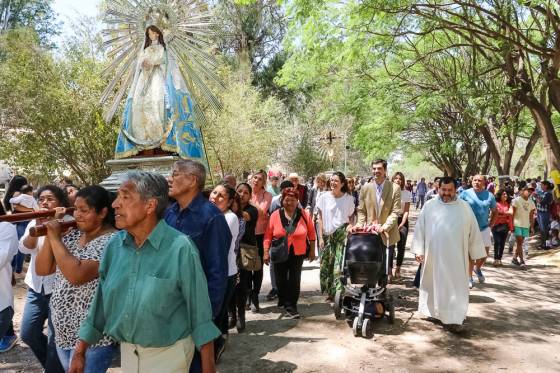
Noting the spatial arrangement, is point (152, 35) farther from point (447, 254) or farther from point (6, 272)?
point (447, 254)

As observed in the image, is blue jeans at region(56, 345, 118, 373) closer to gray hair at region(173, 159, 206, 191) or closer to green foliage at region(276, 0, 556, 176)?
gray hair at region(173, 159, 206, 191)

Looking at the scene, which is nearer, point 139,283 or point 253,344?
point 139,283

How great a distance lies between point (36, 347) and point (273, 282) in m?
4.12

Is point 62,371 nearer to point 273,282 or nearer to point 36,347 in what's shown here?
point 36,347

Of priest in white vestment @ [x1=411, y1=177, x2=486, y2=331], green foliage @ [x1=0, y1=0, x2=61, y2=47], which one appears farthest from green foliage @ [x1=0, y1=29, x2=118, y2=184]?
green foliage @ [x1=0, y1=0, x2=61, y2=47]

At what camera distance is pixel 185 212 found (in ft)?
10.8

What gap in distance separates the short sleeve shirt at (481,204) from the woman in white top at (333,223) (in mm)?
2559

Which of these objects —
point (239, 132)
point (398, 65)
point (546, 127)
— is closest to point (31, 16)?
point (239, 132)

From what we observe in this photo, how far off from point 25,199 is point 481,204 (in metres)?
7.68

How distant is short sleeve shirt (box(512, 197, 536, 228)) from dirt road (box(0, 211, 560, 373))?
338 cm

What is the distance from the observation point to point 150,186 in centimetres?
241

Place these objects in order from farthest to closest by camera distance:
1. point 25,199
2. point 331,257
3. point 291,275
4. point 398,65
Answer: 1. point 398,65
2. point 25,199
3. point 331,257
4. point 291,275

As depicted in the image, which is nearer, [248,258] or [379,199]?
[248,258]

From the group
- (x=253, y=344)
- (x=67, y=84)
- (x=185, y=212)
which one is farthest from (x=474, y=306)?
(x=67, y=84)
